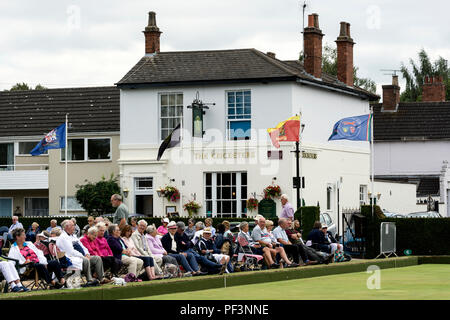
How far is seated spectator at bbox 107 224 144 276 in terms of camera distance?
19719mm

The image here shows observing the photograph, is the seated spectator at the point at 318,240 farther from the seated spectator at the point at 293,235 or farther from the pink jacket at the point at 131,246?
the pink jacket at the point at 131,246

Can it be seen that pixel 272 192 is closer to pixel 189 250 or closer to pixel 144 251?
pixel 189 250

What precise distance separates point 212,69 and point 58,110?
9440 millimetres

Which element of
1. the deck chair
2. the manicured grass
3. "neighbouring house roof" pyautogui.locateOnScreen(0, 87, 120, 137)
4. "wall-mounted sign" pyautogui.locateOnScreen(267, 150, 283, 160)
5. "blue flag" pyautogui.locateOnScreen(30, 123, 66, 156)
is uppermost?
"neighbouring house roof" pyautogui.locateOnScreen(0, 87, 120, 137)

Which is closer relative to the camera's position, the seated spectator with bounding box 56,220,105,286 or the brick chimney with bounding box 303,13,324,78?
the seated spectator with bounding box 56,220,105,286

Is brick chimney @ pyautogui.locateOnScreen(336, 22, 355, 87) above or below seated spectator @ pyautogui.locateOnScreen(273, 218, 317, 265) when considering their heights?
above

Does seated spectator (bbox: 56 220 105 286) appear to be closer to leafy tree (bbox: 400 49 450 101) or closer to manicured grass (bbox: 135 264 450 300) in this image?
manicured grass (bbox: 135 264 450 300)

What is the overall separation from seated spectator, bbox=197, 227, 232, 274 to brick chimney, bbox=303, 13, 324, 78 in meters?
19.5

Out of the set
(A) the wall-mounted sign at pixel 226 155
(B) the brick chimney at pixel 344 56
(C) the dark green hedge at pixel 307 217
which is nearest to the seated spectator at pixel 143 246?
(C) the dark green hedge at pixel 307 217

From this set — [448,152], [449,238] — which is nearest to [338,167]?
[449,238]

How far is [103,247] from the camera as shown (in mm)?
19578

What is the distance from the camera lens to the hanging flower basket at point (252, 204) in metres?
37.8

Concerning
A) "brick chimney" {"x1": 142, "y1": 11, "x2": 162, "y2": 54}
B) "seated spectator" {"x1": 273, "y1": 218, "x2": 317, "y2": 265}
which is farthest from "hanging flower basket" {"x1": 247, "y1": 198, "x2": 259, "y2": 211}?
"seated spectator" {"x1": 273, "y1": 218, "x2": 317, "y2": 265}
